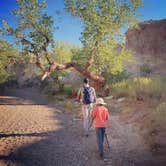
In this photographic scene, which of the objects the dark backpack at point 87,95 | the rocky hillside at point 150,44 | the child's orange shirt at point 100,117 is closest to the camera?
the child's orange shirt at point 100,117

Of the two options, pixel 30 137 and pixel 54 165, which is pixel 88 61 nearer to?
pixel 30 137

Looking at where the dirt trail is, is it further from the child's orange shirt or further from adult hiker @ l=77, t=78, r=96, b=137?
the child's orange shirt

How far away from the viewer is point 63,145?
9.31 m

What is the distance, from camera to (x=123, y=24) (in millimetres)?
22906

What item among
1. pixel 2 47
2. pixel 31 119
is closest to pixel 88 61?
pixel 2 47

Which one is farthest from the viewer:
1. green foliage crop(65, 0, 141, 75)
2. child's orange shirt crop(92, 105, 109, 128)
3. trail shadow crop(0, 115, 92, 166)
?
green foliage crop(65, 0, 141, 75)

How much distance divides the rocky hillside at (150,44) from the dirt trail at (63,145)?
1597 inches

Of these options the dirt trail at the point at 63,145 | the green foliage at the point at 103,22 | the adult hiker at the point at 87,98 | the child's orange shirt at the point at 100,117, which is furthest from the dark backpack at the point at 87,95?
the green foliage at the point at 103,22

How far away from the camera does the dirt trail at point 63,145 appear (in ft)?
25.2

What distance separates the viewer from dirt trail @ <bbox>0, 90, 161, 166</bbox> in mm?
7668

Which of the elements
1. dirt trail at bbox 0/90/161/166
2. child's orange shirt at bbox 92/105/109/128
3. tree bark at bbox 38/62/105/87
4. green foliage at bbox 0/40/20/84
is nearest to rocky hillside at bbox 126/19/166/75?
tree bark at bbox 38/62/105/87

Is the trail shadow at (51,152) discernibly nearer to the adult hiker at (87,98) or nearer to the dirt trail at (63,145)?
the dirt trail at (63,145)

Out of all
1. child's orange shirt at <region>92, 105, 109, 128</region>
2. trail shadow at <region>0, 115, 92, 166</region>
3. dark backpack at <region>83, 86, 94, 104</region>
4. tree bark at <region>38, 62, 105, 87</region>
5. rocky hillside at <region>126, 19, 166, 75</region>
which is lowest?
trail shadow at <region>0, 115, 92, 166</region>

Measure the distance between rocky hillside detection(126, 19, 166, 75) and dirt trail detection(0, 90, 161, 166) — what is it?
40557 mm
